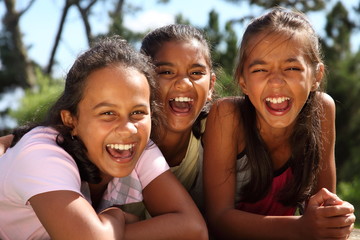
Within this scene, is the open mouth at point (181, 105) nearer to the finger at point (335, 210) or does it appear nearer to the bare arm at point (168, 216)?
the bare arm at point (168, 216)

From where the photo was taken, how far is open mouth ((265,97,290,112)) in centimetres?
258

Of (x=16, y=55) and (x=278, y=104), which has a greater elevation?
(x=278, y=104)

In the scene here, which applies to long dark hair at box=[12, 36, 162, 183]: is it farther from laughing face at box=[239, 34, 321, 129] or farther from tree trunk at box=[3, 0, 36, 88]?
tree trunk at box=[3, 0, 36, 88]

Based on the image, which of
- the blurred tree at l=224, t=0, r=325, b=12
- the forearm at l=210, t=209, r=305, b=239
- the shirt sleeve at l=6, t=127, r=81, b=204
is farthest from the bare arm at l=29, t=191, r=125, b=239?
the blurred tree at l=224, t=0, r=325, b=12

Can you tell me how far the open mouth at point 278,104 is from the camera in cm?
258

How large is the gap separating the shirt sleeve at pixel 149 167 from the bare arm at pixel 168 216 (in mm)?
23

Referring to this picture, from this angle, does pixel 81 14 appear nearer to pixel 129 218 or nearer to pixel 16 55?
pixel 16 55

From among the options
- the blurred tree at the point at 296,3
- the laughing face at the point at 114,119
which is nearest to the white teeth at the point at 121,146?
the laughing face at the point at 114,119

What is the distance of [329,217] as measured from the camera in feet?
7.32

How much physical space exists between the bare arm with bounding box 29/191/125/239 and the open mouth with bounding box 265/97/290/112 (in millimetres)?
1121

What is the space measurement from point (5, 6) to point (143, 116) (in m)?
11.6

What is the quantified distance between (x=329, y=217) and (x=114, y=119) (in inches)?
41.0

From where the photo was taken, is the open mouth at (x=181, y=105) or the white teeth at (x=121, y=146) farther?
the open mouth at (x=181, y=105)

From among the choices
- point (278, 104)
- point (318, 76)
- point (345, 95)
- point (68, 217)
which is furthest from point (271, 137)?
point (345, 95)
